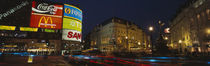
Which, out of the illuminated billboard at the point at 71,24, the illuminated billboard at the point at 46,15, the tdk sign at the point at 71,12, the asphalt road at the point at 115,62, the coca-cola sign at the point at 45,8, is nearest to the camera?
A: the asphalt road at the point at 115,62

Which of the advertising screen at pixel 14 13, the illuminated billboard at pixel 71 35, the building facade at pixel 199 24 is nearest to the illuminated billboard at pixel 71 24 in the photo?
the illuminated billboard at pixel 71 35

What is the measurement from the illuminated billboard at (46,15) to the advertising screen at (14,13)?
1.68 metres

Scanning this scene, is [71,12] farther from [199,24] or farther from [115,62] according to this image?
[199,24]

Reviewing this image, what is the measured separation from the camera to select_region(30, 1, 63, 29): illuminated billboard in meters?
37.9

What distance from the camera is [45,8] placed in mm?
39719

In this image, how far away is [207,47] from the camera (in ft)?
114

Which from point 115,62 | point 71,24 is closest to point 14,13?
point 71,24

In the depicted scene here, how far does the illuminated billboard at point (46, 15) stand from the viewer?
37.9m

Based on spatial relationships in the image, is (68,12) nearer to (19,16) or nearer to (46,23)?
(46,23)

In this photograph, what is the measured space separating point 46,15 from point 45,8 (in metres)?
2.21

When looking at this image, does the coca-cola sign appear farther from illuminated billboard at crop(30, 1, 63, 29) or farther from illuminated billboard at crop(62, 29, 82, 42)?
illuminated billboard at crop(62, 29, 82, 42)

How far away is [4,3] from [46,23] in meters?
11.5

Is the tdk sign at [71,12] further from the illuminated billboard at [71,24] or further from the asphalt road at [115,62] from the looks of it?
the asphalt road at [115,62]

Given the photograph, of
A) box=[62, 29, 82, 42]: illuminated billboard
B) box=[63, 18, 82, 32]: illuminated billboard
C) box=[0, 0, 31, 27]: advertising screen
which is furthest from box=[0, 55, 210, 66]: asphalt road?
box=[63, 18, 82, 32]: illuminated billboard
